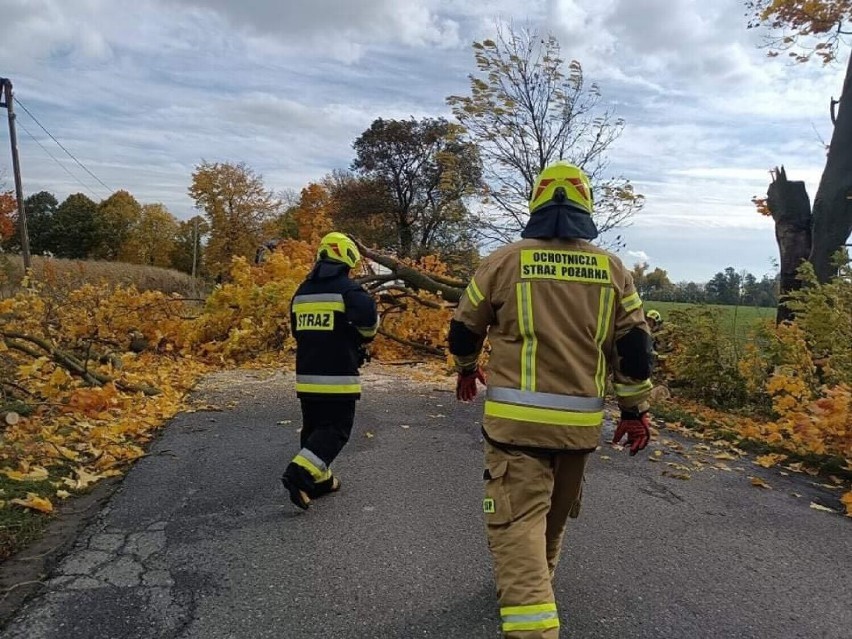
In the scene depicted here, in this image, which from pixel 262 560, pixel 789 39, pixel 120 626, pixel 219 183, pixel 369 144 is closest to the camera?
pixel 120 626

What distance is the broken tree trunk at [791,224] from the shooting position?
9.90m

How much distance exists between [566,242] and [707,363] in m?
6.96

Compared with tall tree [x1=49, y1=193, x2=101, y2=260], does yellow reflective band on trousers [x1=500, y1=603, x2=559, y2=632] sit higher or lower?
lower

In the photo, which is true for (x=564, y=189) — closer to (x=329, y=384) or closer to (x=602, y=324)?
(x=602, y=324)

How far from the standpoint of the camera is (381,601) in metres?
2.96

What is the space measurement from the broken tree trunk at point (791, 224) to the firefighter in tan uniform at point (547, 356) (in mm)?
8580

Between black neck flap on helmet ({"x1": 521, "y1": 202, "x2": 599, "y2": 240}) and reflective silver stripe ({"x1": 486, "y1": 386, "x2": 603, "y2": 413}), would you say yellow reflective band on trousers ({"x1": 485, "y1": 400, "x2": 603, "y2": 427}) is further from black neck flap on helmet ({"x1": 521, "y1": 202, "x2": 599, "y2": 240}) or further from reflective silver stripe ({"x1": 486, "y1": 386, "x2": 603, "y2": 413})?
black neck flap on helmet ({"x1": 521, "y1": 202, "x2": 599, "y2": 240})

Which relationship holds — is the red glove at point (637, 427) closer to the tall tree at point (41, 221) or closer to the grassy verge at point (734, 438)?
the grassy verge at point (734, 438)

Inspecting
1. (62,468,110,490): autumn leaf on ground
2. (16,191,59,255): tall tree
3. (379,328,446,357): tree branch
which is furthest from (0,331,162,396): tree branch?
(16,191,59,255): tall tree

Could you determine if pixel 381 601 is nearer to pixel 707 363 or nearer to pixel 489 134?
pixel 707 363

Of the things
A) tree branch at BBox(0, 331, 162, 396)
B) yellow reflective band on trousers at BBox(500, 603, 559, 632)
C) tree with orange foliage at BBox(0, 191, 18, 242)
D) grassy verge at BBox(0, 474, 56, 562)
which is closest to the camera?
yellow reflective band on trousers at BBox(500, 603, 559, 632)

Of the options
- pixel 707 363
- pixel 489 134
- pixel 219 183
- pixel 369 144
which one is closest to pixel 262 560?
pixel 707 363

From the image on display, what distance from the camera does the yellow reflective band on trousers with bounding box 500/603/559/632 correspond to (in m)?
2.26

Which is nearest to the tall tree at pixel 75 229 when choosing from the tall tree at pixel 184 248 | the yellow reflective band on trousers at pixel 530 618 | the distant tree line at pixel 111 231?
the distant tree line at pixel 111 231
